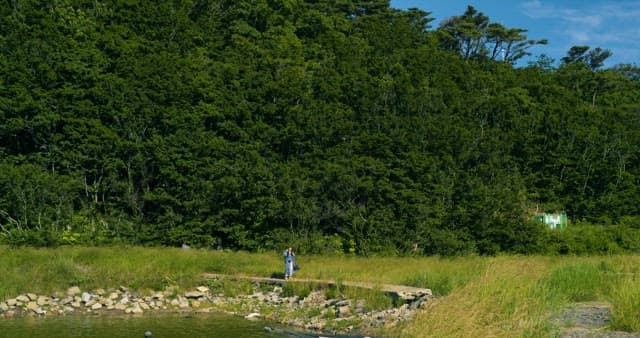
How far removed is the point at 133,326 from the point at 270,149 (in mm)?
27019

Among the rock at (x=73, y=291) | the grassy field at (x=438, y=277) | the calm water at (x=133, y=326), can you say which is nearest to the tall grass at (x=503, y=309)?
the grassy field at (x=438, y=277)

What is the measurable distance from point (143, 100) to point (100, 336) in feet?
93.2

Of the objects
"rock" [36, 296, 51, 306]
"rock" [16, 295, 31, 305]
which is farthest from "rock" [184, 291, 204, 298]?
"rock" [16, 295, 31, 305]

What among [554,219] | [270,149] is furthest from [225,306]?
[554,219]

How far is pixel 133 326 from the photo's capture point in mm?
22672

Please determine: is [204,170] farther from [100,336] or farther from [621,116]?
[621,116]

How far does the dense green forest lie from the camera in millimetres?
43531

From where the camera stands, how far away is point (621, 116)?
62.8 m

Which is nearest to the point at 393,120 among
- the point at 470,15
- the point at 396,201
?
the point at 396,201

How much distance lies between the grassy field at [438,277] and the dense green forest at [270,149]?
350 inches

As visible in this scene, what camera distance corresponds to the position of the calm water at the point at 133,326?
68.4 feet

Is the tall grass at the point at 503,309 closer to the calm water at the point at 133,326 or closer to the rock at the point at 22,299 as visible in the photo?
the calm water at the point at 133,326

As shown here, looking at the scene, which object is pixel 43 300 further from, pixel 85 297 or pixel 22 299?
pixel 85 297

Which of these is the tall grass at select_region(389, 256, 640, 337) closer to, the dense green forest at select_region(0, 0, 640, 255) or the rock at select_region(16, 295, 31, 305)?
the rock at select_region(16, 295, 31, 305)
